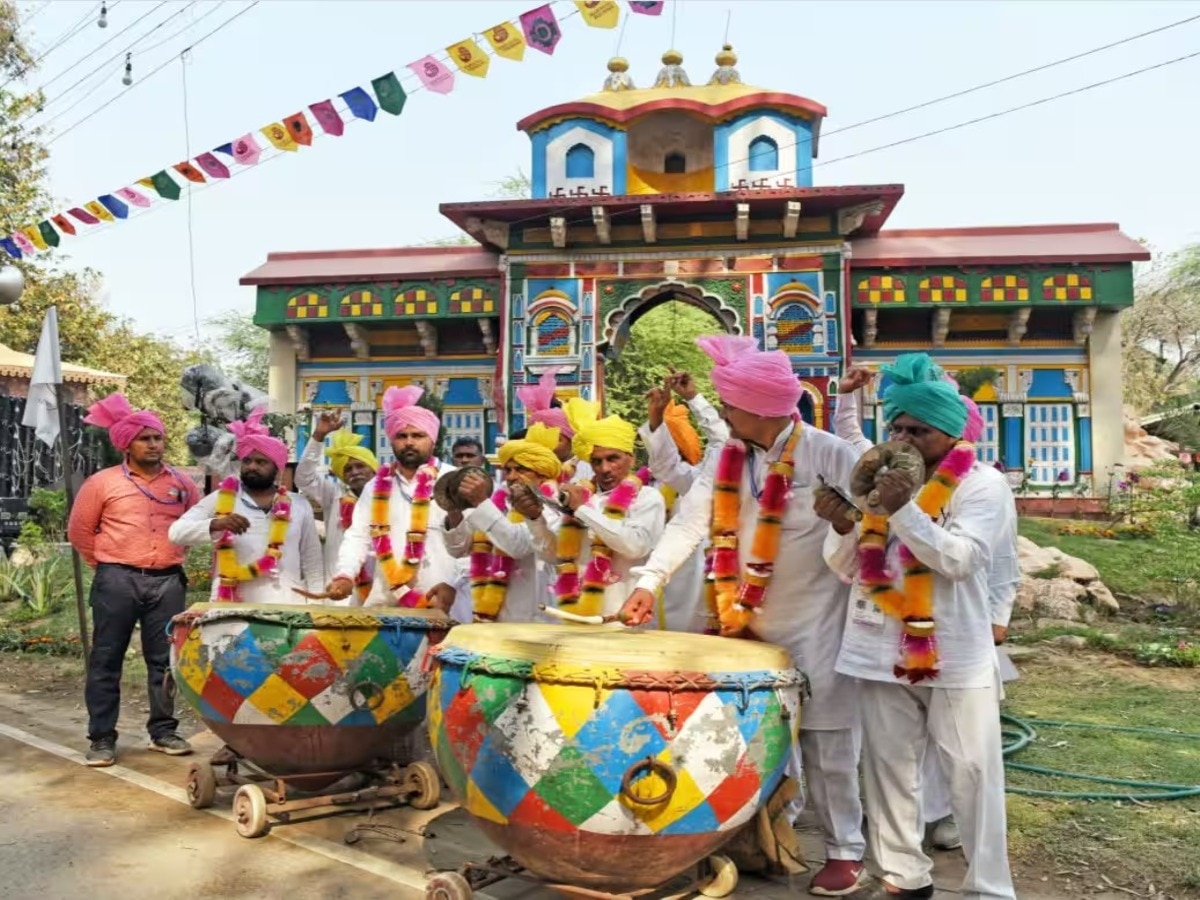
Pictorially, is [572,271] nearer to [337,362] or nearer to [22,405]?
[337,362]

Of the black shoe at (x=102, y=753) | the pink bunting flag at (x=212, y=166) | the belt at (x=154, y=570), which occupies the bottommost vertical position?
the black shoe at (x=102, y=753)

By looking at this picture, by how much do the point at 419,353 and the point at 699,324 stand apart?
549 centimetres

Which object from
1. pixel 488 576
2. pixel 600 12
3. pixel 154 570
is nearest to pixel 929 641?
pixel 488 576

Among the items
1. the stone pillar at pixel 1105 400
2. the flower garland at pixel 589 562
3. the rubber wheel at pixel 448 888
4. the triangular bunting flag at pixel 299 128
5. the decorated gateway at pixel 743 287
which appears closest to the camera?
the rubber wheel at pixel 448 888

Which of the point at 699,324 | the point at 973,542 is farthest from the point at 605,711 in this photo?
the point at 699,324

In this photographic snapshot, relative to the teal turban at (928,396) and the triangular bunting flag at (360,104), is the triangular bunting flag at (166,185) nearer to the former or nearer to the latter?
the triangular bunting flag at (360,104)

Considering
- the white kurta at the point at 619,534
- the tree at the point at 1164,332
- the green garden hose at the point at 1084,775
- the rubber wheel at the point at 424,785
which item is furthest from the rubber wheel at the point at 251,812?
the tree at the point at 1164,332

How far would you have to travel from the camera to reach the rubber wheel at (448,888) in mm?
3270

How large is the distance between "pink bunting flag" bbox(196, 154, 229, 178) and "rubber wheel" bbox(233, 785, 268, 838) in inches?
314

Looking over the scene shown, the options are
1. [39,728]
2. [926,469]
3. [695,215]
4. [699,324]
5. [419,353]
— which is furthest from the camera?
[699,324]

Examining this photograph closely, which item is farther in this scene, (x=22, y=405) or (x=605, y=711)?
(x=22, y=405)

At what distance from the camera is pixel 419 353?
1816 centimetres

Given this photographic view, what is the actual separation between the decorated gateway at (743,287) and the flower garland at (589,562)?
11.4 metres

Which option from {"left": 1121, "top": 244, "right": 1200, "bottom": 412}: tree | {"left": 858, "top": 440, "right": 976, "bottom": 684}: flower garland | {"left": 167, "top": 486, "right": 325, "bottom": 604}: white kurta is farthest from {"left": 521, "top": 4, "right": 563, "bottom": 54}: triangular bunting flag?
{"left": 1121, "top": 244, "right": 1200, "bottom": 412}: tree
